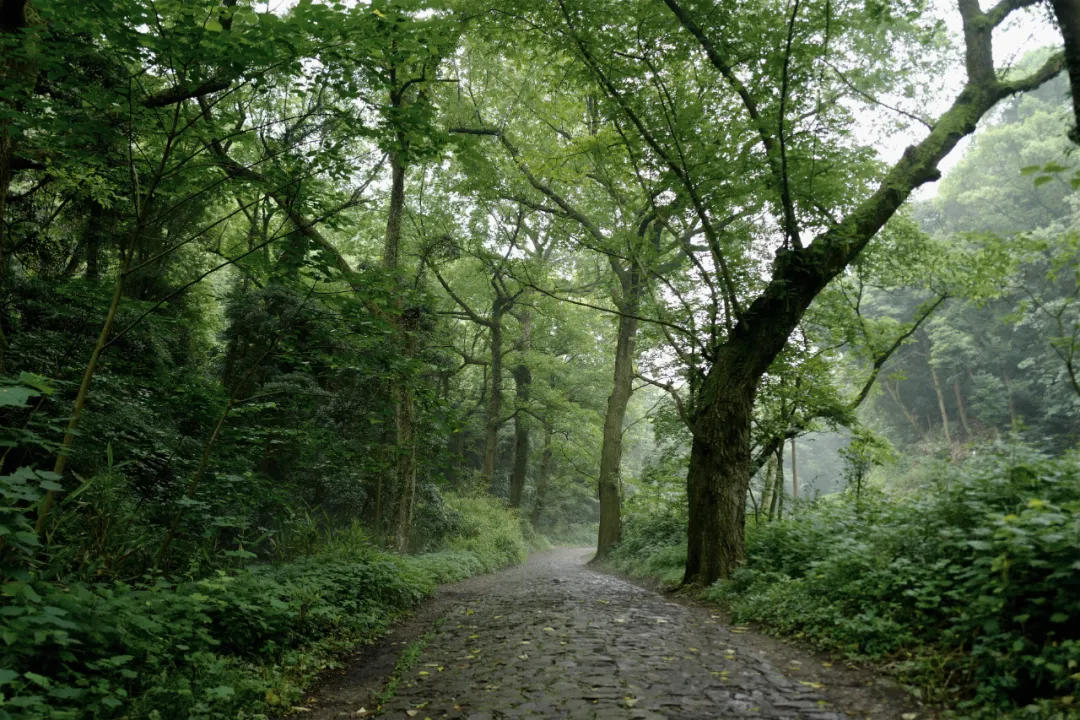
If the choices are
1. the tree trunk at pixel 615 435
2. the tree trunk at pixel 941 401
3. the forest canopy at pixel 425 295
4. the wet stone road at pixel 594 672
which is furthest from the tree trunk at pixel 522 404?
the tree trunk at pixel 941 401

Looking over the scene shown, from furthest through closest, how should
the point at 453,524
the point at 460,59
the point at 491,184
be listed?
the point at 453,524 < the point at 460,59 < the point at 491,184

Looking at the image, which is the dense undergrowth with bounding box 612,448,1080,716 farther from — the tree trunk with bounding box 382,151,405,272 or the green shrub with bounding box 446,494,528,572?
the green shrub with bounding box 446,494,528,572

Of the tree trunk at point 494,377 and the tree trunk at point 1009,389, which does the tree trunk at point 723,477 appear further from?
the tree trunk at point 1009,389

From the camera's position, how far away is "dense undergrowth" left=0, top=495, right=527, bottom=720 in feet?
9.71

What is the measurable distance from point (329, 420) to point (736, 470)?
8.44 metres

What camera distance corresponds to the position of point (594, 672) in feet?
14.8

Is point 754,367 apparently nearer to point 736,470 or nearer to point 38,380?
point 736,470

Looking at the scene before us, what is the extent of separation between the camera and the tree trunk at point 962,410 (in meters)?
32.9

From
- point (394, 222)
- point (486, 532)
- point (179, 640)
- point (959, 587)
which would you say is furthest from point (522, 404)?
point (959, 587)

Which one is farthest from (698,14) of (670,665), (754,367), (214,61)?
(670,665)

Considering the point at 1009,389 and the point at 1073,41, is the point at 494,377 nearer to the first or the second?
the point at 1073,41

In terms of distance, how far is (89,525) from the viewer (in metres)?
4.84

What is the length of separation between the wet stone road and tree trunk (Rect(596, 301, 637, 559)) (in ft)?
32.6

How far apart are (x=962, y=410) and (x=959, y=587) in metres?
35.7
